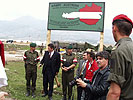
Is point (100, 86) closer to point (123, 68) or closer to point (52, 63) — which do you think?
point (123, 68)

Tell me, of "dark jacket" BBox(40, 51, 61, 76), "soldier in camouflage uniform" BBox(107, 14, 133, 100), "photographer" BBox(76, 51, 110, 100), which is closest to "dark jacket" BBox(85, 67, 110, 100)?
"photographer" BBox(76, 51, 110, 100)

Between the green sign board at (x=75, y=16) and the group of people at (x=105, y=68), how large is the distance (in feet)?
3.86

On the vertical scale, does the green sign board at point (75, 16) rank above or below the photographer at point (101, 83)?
above

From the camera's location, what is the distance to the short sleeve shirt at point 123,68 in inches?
71.1

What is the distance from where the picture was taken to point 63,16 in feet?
22.9

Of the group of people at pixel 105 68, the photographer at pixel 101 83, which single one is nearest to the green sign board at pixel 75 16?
the group of people at pixel 105 68

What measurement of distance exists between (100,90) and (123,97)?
114 centimetres

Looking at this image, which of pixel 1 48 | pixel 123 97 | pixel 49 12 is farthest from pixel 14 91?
pixel 123 97

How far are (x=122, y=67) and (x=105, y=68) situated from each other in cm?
145

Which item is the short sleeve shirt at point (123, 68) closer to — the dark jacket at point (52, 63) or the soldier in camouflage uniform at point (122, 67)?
the soldier in camouflage uniform at point (122, 67)

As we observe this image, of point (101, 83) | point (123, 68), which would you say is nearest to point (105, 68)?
point (101, 83)

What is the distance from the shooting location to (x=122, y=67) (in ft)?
5.91

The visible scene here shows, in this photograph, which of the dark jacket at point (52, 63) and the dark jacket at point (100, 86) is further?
the dark jacket at point (52, 63)

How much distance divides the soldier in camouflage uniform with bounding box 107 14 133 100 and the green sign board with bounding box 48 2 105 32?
178 inches
